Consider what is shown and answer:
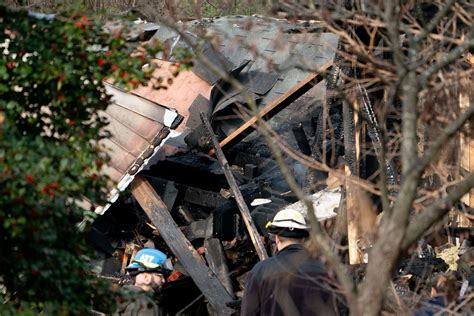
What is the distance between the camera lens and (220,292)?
10.0 metres

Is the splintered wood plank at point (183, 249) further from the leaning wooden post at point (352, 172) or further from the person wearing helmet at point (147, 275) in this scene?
the person wearing helmet at point (147, 275)

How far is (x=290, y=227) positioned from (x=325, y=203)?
12.3 feet

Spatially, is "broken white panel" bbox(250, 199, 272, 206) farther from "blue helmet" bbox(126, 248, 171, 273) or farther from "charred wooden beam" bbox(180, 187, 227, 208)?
"blue helmet" bbox(126, 248, 171, 273)

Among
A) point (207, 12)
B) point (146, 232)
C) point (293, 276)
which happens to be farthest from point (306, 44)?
point (207, 12)

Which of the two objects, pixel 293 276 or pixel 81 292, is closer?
pixel 81 292

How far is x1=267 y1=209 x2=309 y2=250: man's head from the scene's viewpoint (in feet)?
21.5

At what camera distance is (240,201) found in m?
10.4

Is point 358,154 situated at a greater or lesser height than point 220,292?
greater

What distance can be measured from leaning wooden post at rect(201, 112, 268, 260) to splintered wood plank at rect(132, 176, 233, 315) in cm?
54

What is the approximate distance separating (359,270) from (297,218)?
2735 millimetres

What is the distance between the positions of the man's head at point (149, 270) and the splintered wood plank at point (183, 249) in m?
2.26

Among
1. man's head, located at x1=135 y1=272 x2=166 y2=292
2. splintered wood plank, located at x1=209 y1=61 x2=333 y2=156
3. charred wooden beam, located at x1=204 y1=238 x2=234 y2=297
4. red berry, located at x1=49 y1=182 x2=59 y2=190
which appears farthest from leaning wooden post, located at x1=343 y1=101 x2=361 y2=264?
red berry, located at x1=49 y1=182 x2=59 y2=190

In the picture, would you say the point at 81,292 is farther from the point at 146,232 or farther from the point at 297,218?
the point at 146,232

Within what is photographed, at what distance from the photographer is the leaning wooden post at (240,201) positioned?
10.1 metres
